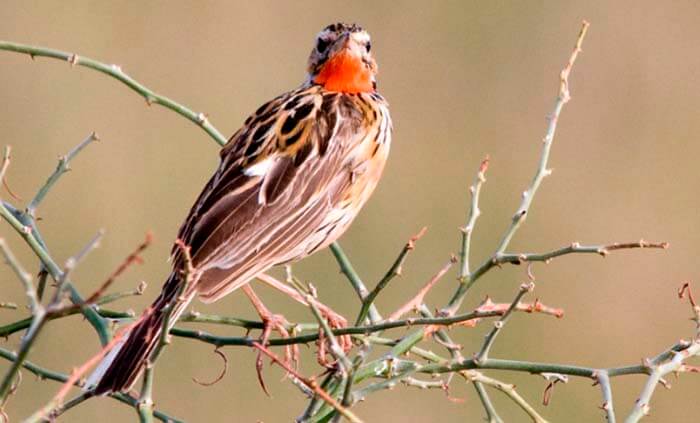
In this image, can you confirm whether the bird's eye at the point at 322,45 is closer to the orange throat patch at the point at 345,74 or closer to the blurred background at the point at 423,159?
the orange throat patch at the point at 345,74

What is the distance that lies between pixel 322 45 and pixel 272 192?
2.66 ft

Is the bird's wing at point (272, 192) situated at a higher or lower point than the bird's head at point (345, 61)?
lower

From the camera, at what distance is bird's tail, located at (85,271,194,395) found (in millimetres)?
3275

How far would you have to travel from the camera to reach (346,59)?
4.81 meters

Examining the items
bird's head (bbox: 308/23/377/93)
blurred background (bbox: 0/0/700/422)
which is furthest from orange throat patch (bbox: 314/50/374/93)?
A: blurred background (bbox: 0/0/700/422)

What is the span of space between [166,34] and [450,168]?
206 centimetres

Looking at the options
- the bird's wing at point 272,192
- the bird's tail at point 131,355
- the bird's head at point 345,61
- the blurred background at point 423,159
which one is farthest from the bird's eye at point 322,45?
the blurred background at point 423,159

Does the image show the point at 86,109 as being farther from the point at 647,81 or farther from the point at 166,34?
the point at 647,81

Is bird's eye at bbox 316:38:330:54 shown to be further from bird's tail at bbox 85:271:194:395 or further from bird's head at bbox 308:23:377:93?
bird's tail at bbox 85:271:194:395

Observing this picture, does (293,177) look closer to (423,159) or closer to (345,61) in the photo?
(345,61)

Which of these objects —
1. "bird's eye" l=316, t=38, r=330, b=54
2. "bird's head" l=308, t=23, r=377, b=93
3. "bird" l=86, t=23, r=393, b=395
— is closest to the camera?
"bird" l=86, t=23, r=393, b=395

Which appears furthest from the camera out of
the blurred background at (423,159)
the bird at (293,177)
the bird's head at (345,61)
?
the blurred background at (423,159)

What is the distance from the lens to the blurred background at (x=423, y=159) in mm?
7582

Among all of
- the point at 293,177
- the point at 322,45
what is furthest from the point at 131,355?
the point at 322,45
